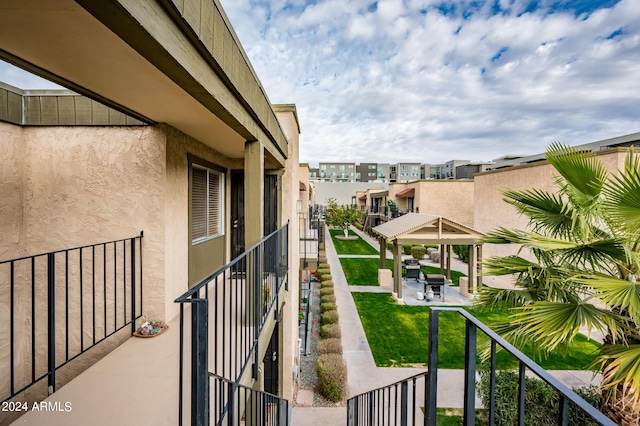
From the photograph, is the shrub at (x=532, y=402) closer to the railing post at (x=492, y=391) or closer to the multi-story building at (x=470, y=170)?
the railing post at (x=492, y=391)

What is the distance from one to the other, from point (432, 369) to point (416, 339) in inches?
327

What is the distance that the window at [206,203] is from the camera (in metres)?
5.22

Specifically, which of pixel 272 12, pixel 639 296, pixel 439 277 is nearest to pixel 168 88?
pixel 639 296

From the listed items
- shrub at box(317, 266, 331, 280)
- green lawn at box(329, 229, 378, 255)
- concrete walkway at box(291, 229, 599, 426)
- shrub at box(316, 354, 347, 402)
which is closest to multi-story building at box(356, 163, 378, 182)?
green lawn at box(329, 229, 378, 255)

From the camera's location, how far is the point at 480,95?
85.4 ft

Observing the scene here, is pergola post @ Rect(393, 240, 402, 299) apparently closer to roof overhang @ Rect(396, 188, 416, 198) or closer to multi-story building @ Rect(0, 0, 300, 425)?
multi-story building @ Rect(0, 0, 300, 425)

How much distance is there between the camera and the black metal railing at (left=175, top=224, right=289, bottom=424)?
139cm

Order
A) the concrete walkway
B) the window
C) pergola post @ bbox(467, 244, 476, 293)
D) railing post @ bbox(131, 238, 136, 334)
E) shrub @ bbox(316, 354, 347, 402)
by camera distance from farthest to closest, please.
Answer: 1. pergola post @ bbox(467, 244, 476, 293)
2. shrub @ bbox(316, 354, 347, 402)
3. the concrete walkway
4. the window
5. railing post @ bbox(131, 238, 136, 334)

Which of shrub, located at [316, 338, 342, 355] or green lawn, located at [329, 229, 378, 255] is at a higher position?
green lawn, located at [329, 229, 378, 255]

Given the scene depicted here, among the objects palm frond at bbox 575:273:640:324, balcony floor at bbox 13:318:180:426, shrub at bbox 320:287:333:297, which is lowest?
shrub at bbox 320:287:333:297

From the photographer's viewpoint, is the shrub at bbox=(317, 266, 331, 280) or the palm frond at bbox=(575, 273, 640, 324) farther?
the shrub at bbox=(317, 266, 331, 280)

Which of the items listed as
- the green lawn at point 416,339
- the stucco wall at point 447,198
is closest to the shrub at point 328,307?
the green lawn at point 416,339

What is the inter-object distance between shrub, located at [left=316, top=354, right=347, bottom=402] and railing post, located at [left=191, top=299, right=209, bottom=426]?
5664 mm

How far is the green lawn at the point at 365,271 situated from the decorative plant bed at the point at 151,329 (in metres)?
11.6
